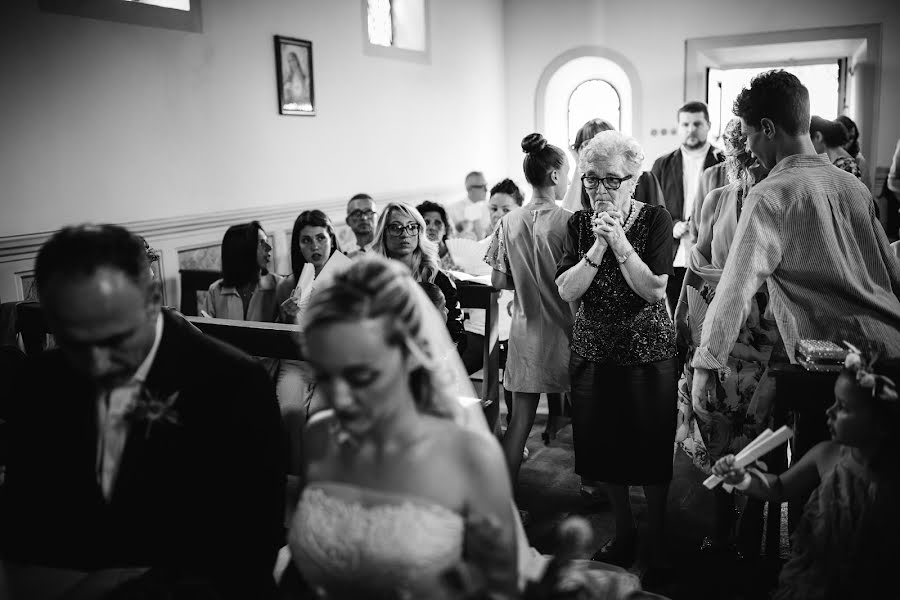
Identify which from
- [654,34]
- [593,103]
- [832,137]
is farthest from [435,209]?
[593,103]

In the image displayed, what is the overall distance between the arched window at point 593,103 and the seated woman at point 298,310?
747cm

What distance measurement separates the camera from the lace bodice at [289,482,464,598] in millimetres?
1609

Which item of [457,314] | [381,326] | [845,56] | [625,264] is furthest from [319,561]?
[845,56]

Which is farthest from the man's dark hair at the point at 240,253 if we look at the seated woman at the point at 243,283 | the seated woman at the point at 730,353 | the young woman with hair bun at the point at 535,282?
the seated woman at the point at 730,353

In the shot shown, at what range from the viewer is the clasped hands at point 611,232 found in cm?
308

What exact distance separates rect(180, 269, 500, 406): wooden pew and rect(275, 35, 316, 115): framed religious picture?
2.16 meters

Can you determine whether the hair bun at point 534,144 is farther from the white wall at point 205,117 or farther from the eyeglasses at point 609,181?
the white wall at point 205,117

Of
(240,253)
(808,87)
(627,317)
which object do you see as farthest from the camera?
(808,87)

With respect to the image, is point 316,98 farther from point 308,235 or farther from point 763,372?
point 763,372

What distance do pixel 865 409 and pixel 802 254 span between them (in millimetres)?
858

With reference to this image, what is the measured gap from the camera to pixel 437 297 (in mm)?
3859

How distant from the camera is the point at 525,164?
3.84 meters

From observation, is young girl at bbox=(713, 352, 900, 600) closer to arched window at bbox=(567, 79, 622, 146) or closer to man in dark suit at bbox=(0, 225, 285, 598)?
man in dark suit at bbox=(0, 225, 285, 598)

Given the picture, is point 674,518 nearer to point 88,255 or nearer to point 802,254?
point 802,254
